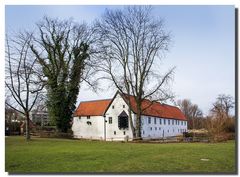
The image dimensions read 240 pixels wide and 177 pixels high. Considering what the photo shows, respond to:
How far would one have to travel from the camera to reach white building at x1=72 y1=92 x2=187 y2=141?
825cm

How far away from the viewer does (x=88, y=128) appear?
8.66 m

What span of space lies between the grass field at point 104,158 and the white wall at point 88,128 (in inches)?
10.4

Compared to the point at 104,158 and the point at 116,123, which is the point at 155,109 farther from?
the point at 104,158

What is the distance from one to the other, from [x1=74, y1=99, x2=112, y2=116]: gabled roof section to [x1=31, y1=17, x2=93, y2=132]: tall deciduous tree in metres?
0.29

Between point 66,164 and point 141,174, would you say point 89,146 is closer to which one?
point 66,164

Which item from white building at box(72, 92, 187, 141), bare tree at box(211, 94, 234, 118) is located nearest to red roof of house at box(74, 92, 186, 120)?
white building at box(72, 92, 187, 141)

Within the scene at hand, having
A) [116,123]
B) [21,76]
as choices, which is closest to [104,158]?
[21,76]

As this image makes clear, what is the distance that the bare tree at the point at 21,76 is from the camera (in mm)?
6777

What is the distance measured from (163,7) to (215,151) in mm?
3198

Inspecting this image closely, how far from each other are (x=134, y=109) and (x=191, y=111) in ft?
7.06

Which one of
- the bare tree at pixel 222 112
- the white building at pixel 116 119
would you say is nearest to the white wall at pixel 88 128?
the white building at pixel 116 119

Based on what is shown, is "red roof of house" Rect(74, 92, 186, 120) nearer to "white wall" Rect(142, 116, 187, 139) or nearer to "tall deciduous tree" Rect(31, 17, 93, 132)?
"white wall" Rect(142, 116, 187, 139)

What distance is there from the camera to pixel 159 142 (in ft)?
31.5
